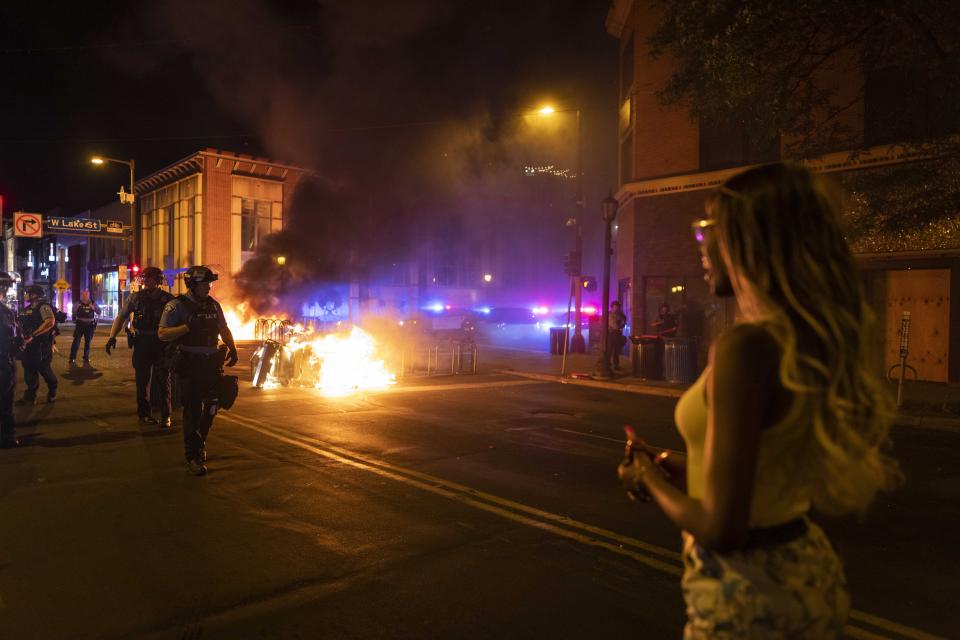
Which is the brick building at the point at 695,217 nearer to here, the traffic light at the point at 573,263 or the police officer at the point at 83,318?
the traffic light at the point at 573,263

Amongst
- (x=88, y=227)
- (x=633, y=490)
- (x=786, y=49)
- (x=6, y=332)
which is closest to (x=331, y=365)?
(x=6, y=332)

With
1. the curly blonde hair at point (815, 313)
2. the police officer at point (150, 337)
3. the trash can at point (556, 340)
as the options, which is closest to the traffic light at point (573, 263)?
the trash can at point (556, 340)

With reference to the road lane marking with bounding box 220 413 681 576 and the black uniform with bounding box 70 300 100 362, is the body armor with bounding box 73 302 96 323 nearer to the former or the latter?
the black uniform with bounding box 70 300 100 362

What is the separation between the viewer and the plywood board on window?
1295 centimetres

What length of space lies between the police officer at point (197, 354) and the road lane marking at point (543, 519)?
1250mm

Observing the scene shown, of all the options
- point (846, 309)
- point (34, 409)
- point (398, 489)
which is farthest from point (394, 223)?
point (846, 309)

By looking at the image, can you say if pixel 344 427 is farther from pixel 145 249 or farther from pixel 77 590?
pixel 145 249

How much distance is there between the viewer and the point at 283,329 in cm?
1766

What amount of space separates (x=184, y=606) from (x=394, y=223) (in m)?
22.7

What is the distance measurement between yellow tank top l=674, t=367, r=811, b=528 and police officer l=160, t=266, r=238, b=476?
16.9 ft

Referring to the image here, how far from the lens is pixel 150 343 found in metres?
7.88

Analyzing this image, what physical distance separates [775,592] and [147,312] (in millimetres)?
7958

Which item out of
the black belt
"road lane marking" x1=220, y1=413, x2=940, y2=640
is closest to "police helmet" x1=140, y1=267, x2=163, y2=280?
"road lane marking" x1=220, y1=413, x2=940, y2=640

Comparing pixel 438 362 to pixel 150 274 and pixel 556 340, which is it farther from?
pixel 150 274
